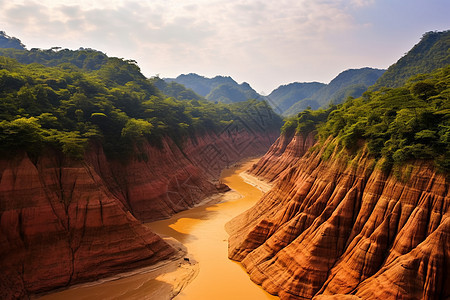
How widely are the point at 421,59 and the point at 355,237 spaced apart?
8516 cm

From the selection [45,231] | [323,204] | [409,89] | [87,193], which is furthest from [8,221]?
[409,89]

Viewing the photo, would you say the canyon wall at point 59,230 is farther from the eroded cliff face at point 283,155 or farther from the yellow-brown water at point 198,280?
the eroded cliff face at point 283,155

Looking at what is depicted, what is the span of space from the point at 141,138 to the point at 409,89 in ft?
109

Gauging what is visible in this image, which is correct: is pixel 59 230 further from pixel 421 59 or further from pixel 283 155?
pixel 421 59

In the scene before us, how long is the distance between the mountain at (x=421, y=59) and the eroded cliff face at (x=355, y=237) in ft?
217

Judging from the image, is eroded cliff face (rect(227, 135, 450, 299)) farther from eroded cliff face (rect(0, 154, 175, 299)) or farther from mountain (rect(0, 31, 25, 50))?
mountain (rect(0, 31, 25, 50))

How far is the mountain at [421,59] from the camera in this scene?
6896cm

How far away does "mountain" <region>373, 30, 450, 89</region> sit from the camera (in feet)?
226

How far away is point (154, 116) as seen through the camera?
49.8 metres

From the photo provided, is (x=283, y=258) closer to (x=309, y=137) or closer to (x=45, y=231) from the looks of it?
(x=45, y=231)

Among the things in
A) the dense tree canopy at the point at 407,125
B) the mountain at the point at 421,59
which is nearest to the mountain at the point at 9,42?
the dense tree canopy at the point at 407,125

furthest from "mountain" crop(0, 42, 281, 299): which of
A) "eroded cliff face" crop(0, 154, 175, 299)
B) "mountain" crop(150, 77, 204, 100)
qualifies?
"mountain" crop(150, 77, 204, 100)

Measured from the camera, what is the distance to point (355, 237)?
16734 millimetres

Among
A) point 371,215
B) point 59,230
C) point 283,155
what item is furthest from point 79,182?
point 283,155
